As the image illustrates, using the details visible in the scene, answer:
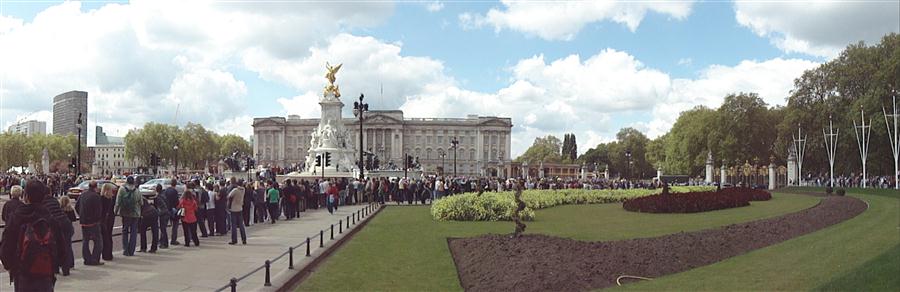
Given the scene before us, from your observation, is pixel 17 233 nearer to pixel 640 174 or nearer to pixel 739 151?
pixel 739 151

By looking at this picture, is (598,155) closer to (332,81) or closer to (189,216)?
(332,81)

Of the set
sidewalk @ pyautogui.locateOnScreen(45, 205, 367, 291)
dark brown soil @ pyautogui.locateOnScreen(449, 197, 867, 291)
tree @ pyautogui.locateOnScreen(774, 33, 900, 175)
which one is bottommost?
sidewalk @ pyautogui.locateOnScreen(45, 205, 367, 291)

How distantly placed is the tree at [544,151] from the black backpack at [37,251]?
171m

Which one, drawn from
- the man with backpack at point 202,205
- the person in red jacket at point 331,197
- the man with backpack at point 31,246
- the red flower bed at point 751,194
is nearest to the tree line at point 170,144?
the person in red jacket at point 331,197

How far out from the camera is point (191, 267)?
14.0 m

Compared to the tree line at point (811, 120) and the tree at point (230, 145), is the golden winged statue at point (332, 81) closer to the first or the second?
the tree line at point (811, 120)

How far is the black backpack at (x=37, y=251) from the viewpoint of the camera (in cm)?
742

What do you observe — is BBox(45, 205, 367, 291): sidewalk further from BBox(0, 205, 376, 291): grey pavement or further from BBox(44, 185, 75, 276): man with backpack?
BBox(44, 185, 75, 276): man with backpack

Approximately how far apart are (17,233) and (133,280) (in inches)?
199

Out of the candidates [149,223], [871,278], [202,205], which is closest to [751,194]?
[202,205]

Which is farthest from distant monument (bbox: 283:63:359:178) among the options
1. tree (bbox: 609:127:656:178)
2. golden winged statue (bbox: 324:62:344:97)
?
tree (bbox: 609:127:656:178)

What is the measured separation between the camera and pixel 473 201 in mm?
26047

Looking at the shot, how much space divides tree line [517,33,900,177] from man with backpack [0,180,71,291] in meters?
60.9

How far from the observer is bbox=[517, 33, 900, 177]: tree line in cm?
5928
